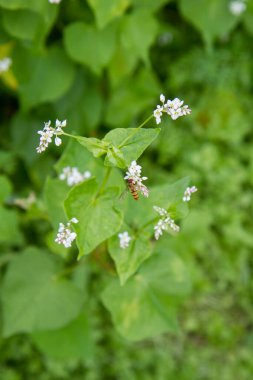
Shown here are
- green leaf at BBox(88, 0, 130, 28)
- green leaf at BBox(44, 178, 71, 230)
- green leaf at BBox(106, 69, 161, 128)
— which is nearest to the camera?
green leaf at BBox(44, 178, 71, 230)

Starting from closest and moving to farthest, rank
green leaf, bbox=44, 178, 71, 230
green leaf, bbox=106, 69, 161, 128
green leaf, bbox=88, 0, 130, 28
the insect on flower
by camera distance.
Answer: the insect on flower, green leaf, bbox=44, 178, 71, 230, green leaf, bbox=88, 0, 130, 28, green leaf, bbox=106, 69, 161, 128

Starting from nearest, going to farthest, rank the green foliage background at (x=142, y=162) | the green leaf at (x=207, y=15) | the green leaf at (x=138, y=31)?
the green foliage background at (x=142, y=162)
the green leaf at (x=138, y=31)
the green leaf at (x=207, y=15)

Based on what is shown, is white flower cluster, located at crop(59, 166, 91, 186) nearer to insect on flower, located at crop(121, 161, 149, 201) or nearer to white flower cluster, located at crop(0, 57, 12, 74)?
insect on flower, located at crop(121, 161, 149, 201)

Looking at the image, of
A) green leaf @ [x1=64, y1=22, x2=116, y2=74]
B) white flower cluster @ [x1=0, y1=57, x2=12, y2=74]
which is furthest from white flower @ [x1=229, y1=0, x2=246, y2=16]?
white flower cluster @ [x1=0, y1=57, x2=12, y2=74]

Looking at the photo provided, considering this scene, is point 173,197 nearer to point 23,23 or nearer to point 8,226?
point 8,226

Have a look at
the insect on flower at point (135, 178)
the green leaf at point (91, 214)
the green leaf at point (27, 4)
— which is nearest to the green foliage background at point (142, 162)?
the green leaf at point (27, 4)

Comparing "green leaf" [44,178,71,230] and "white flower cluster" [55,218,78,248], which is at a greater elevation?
"green leaf" [44,178,71,230]

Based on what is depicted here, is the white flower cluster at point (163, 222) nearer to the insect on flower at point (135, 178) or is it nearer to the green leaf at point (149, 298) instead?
the insect on flower at point (135, 178)

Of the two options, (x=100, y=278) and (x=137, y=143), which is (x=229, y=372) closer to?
(x=100, y=278)
